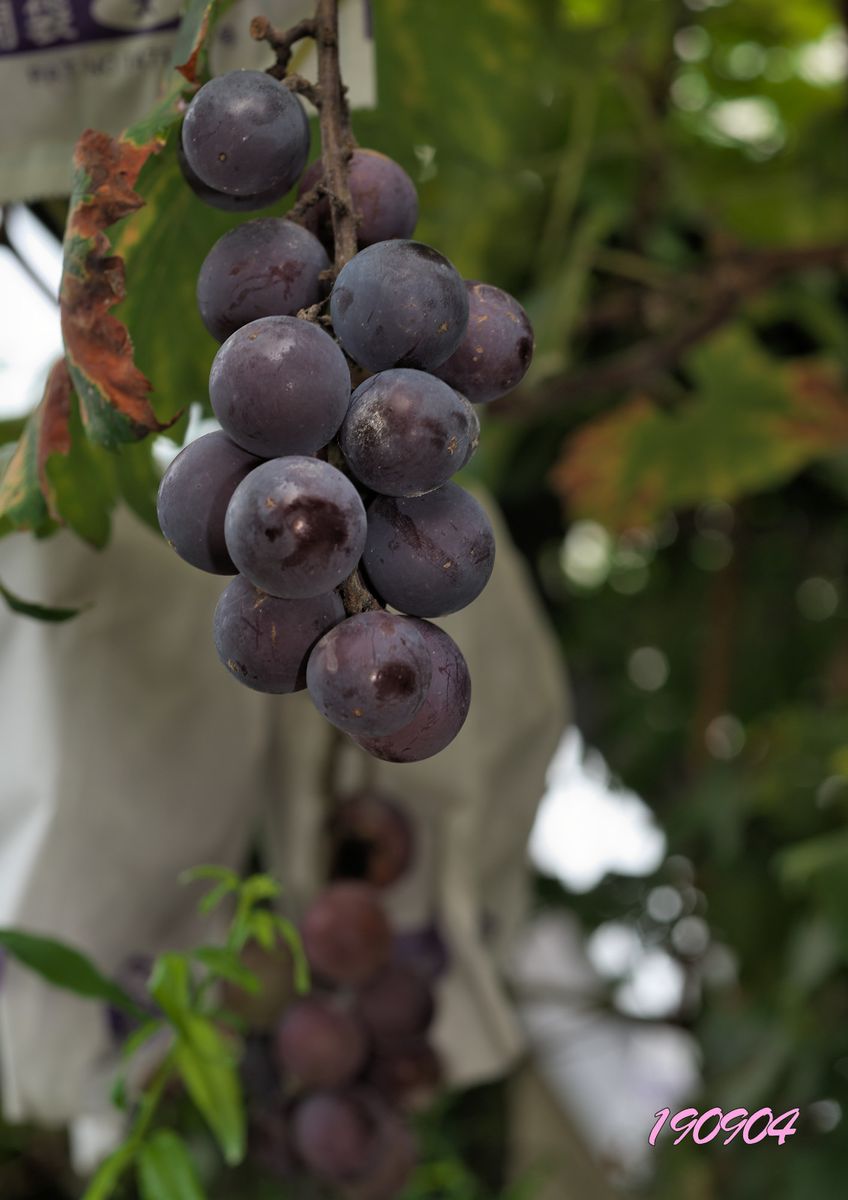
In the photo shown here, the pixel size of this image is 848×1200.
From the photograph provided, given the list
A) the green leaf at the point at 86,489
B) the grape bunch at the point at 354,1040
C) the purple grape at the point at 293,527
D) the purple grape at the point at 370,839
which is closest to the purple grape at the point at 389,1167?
the grape bunch at the point at 354,1040

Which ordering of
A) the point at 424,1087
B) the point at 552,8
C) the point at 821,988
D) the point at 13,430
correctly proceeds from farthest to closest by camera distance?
the point at 821,988 < the point at 552,8 < the point at 424,1087 < the point at 13,430

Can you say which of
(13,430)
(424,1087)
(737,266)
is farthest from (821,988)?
(13,430)

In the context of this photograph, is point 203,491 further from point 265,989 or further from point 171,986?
point 265,989

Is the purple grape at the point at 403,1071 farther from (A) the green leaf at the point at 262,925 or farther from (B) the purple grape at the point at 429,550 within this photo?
(B) the purple grape at the point at 429,550

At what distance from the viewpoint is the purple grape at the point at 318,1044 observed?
1.96 ft

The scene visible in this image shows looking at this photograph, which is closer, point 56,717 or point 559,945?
point 56,717

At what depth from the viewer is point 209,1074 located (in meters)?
0.44

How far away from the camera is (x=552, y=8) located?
30.7 inches

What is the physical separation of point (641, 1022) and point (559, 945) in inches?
9.9

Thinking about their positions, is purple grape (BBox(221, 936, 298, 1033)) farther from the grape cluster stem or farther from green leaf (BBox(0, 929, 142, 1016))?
the grape cluster stem

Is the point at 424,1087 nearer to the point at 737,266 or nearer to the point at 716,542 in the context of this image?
the point at 737,266

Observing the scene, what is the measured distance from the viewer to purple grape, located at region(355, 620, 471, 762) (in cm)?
25

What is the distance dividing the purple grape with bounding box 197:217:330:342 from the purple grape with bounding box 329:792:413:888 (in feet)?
1.39

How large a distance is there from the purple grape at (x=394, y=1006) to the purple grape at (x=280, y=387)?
0.46 metres
